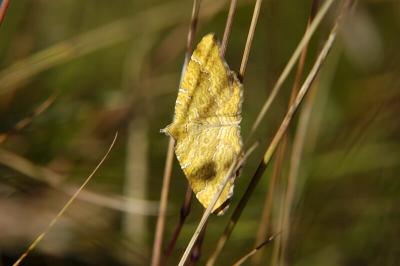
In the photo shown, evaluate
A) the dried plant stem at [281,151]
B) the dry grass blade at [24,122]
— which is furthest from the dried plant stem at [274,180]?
the dry grass blade at [24,122]

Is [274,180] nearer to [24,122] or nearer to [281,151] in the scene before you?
[281,151]

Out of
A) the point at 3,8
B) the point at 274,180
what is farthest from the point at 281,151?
the point at 3,8

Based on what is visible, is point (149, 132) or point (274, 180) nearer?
point (274, 180)

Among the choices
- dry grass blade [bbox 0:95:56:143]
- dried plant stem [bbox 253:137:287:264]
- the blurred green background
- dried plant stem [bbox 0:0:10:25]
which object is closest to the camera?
dried plant stem [bbox 0:0:10:25]

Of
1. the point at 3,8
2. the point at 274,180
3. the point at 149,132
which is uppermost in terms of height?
the point at 3,8

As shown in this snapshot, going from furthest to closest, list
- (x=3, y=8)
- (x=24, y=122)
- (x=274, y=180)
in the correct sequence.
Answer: (x=24, y=122)
(x=274, y=180)
(x=3, y=8)

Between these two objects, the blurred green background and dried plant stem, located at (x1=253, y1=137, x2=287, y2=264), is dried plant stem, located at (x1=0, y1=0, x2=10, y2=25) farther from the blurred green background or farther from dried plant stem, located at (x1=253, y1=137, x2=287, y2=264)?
dried plant stem, located at (x1=253, y1=137, x2=287, y2=264)

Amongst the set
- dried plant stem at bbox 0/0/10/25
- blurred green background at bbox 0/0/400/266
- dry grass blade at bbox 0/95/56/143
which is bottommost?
blurred green background at bbox 0/0/400/266

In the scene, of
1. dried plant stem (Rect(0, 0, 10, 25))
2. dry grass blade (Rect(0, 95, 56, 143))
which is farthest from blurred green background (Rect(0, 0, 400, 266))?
dried plant stem (Rect(0, 0, 10, 25))

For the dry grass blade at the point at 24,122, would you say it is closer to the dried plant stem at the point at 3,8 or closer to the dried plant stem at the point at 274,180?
the dried plant stem at the point at 3,8
